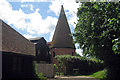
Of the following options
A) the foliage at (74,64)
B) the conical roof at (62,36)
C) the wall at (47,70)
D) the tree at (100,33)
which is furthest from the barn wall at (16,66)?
the conical roof at (62,36)

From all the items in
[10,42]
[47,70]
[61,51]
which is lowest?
[47,70]

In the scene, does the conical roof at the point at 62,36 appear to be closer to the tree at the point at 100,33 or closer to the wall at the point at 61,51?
the wall at the point at 61,51

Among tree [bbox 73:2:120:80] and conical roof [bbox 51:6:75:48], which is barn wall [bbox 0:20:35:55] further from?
conical roof [bbox 51:6:75:48]

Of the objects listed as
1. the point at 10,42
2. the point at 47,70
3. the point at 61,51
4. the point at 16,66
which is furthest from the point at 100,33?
the point at 61,51

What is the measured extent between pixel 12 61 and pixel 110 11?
1068 centimetres

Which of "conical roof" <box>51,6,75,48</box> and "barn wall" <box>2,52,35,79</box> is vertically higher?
"conical roof" <box>51,6,75,48</box>

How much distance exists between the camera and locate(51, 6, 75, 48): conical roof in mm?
40281

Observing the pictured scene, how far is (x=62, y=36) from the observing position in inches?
1606

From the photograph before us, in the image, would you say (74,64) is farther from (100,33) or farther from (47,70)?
(100,33)

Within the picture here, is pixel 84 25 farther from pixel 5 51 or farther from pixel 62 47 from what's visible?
pixel 62 47

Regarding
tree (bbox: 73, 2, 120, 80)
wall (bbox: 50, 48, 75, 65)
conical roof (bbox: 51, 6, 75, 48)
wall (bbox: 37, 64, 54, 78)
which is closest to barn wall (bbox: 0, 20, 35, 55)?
wall (bbox: 37, 64, 54, 78)

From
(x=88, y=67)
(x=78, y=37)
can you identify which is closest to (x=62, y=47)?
(x=88, y=67)

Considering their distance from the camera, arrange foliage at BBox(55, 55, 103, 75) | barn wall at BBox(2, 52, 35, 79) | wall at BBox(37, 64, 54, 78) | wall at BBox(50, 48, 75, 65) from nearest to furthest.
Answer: barn wall at BBox(2, 52, 35, 79), wall at BBox(37, 64, 54, 78), foliage at BBox(55, 55, 103, 75), wall at BBox(50, 48, 75, 65)

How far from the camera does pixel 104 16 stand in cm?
1345
